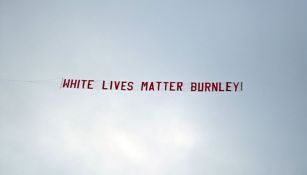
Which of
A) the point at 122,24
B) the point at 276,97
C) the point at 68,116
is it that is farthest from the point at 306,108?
the point at 68,116

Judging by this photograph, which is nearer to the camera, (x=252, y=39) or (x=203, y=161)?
(x=203, y=161)

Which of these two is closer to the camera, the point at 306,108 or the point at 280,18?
the point at 306,108

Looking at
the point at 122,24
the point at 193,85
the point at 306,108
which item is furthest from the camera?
the point at 122,24

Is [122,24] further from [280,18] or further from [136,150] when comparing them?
[280,18]

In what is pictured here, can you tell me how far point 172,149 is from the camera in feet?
11.1

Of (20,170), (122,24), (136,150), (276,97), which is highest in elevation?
(122,24)

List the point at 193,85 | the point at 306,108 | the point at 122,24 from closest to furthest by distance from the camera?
the point at 306,108 → the point at 193,85 → the point at 122,24

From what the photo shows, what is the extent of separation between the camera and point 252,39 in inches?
141

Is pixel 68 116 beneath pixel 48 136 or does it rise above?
above

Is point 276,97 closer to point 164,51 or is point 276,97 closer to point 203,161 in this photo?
point 203,161

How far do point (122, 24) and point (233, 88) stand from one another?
56.6 inches

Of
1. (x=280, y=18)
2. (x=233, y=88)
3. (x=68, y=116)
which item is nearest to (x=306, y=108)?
(x=233, y=88)

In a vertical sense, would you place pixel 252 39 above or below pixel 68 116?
above

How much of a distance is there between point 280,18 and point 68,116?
247 centimetres
